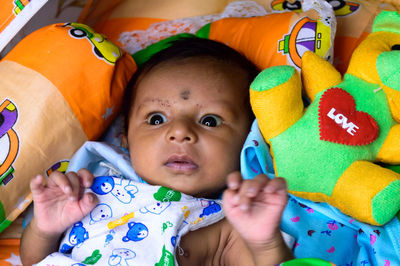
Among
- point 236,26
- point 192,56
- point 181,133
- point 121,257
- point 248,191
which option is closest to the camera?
point 248,191

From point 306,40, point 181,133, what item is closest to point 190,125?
point 181,133

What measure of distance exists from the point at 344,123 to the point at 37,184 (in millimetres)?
689

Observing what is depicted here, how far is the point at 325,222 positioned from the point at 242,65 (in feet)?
1.60

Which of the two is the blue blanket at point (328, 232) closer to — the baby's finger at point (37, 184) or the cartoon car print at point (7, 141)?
the baby's finger at point (37, 184)

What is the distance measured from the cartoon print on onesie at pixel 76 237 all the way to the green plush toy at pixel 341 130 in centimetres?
48

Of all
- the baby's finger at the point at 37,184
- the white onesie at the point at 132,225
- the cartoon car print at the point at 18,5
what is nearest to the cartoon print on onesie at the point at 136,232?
the white onesie at the point at 132,225

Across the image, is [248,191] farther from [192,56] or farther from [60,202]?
[192,56]

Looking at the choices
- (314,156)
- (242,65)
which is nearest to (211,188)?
(314,156)

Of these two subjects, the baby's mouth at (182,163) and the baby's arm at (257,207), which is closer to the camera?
the baby's arm at (257,207)

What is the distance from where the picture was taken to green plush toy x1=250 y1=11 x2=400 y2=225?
41.7 inches

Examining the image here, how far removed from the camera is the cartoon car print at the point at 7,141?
1210mm

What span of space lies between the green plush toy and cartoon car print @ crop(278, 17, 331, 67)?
183 mm

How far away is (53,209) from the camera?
109cm

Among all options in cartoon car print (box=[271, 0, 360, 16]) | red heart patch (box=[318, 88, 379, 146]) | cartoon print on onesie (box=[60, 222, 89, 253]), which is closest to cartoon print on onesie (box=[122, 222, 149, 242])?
cartoon print on onesie (box=[60, 222, 89, 253])
